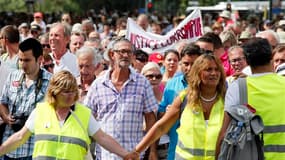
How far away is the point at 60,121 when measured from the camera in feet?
23.6

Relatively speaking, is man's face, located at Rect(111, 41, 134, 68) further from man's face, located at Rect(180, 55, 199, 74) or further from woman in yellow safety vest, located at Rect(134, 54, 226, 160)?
woman in yellow safety vest, located at Rect(134, 54, 226, 160)

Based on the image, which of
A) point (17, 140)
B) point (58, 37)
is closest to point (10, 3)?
point (58, 37)

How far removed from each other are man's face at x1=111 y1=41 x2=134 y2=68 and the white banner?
418 centimetres

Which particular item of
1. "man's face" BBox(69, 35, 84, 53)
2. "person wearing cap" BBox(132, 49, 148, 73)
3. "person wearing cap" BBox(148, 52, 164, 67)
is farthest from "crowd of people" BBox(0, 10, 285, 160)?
"man's face" BBox(69, 35, 84, 53)

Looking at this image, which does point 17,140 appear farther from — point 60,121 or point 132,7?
point 132,7

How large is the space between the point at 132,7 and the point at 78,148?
5803 centimetres

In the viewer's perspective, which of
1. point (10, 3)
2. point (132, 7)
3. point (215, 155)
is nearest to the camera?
point (215, 155)

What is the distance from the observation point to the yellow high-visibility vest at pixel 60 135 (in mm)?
7086

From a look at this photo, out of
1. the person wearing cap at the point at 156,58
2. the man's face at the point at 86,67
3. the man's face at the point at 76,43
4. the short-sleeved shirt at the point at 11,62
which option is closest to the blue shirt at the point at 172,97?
the man's face at the point at 86,67

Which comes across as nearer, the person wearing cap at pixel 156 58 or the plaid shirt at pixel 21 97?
the plaid shirt at pixel 21 97

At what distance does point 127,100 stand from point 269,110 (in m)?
1.98

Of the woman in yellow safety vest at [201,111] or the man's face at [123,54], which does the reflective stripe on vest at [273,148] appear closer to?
the woman in yellow safety vest at [201,111]

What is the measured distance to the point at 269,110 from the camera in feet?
22.0

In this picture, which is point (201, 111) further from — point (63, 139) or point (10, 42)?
point (10, 42)
